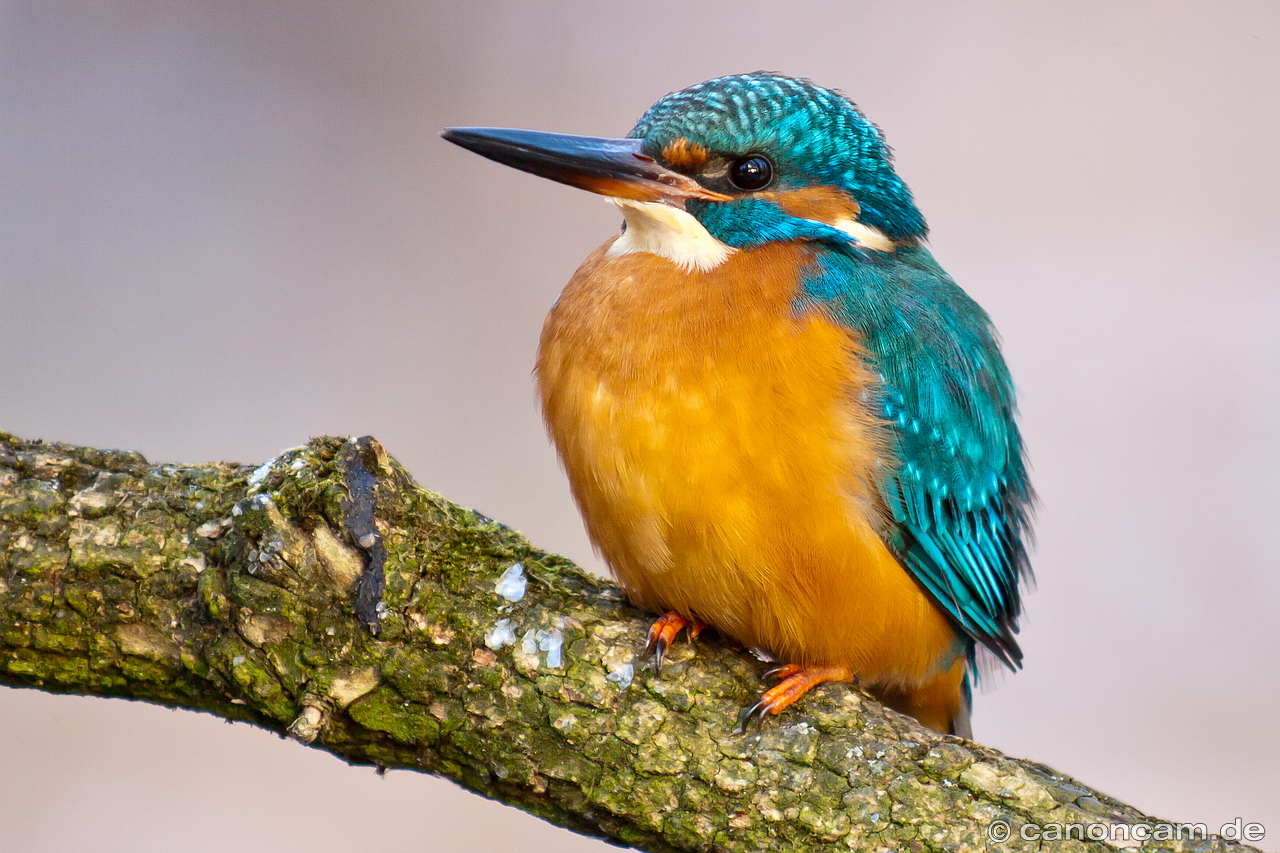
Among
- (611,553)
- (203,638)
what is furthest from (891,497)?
(203,638)

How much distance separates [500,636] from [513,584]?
5.0 inches

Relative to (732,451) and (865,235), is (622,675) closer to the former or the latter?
(732,451)

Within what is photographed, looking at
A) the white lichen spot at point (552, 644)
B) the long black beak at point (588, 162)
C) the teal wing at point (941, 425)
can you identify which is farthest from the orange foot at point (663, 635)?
the long black beak at point (588, 162)

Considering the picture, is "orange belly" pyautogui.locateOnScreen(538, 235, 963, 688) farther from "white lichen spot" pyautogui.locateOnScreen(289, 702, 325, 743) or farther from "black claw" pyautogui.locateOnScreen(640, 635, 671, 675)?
"white lichen spot" pyautogui.locateOnScreen(289, 702, 325, 743)

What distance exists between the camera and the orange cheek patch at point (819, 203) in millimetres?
2707

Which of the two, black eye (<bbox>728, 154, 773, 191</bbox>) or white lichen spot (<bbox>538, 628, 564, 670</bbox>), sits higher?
black eye (<bbox>728, 154, 773, 191</bbox>)

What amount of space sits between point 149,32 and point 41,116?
0.61 meters

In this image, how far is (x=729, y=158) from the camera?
266 centimetres

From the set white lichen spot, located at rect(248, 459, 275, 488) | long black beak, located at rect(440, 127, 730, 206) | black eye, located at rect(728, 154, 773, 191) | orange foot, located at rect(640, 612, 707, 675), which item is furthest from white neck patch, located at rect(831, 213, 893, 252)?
white lichen spot, located at rect(248, 459, 275, 488)

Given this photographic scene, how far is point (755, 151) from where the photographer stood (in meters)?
2.66

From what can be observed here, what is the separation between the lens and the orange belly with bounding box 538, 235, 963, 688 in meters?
2.42

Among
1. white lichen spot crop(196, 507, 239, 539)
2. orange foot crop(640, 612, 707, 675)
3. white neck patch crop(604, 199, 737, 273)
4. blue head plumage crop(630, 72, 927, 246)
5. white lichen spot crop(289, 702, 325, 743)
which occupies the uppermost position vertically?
blue head plumage crop(630, 72, 927, 246)

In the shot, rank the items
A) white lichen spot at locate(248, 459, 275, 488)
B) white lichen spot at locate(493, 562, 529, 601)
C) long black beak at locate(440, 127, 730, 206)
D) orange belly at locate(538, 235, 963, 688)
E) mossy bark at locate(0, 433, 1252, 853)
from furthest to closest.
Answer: long black beak at locate(440, 127, 730, 206)
orange belly at locate(538, 235, 963, 688)
white lichen spot at locate(493, 562, 529, 601)
white lichen spot at locate(248, 459, 275, 488)
mossy bark at locate(0, 433, 1252, 853)

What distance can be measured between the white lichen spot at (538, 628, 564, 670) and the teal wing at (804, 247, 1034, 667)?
2.61 feet
